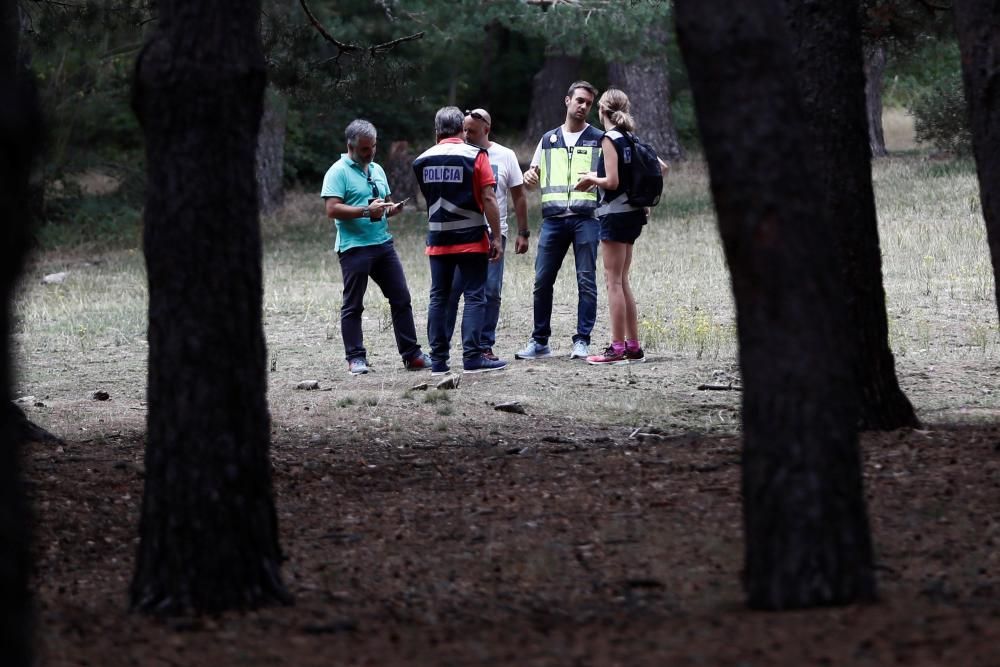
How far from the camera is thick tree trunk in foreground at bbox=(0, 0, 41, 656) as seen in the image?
8.66 ft

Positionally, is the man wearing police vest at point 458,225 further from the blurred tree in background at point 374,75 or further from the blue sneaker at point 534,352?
the blue sneaker at point 534,352

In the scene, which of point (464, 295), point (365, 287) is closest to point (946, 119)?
point (464, 295)

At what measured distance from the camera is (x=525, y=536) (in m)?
5.62

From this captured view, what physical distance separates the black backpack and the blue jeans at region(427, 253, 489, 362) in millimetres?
1227

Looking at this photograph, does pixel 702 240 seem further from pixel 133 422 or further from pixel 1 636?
pixel 1 636

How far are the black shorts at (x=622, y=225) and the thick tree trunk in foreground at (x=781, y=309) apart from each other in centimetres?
623

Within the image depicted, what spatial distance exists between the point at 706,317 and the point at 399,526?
7.60 meters

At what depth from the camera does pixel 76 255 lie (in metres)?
24.2

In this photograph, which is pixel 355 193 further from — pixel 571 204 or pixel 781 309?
pixel 781 309

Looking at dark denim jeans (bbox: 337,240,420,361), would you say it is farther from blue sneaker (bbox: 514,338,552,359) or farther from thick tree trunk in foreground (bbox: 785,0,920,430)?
thick tree trunk in foreground (bbox: 785,0,920,430)

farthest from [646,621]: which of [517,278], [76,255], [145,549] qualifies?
[76,255]

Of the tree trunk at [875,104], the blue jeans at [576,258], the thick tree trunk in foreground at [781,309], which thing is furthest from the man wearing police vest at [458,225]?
the tree trunk at [875,104]

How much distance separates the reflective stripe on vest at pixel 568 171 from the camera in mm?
10547

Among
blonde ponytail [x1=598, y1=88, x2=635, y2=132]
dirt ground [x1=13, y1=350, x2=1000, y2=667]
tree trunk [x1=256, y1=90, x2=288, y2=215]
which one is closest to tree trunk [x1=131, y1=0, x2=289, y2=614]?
dirt ground [x1=13, y1=350, x2=1000, y2=667]
